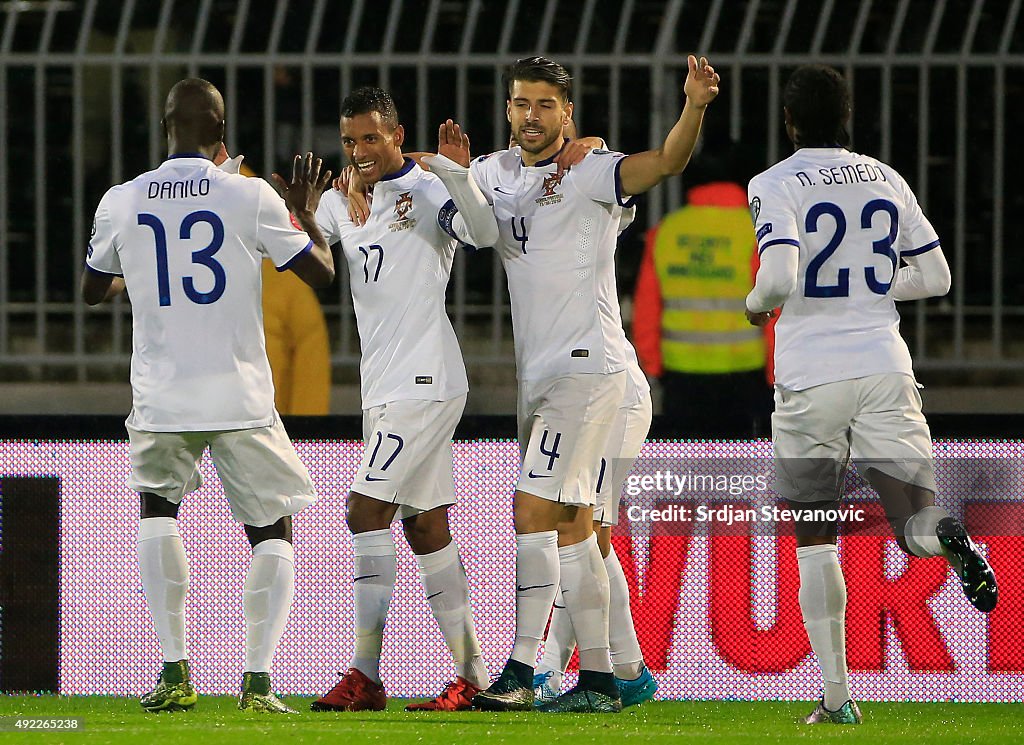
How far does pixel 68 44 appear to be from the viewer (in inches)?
303

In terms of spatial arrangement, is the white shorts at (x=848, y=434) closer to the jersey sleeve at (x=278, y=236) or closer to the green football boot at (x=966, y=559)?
the green football boot at (x=966, y=559)

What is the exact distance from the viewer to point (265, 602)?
5.34 m

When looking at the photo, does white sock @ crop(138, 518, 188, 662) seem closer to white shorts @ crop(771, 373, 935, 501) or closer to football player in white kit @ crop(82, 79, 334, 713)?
football player in white kit @ crop(82, 79, 334, 713)

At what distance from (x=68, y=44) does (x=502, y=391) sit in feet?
7.48

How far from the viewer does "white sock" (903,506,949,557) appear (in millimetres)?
5043

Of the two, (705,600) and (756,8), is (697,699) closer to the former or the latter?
(705,600)

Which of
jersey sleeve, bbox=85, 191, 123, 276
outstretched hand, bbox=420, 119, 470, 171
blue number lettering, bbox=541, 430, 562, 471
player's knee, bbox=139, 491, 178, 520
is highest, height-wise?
outstretched hand, bbox=420, 119, 470, 171

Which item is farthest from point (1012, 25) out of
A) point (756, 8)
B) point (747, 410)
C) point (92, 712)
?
point (92, 712)

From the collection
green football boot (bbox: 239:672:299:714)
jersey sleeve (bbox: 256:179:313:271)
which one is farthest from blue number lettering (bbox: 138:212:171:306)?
green football boot (bbox: 239:672:299:714)

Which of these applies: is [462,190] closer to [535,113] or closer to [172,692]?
[535,113]

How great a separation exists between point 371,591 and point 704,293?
256 centimetres

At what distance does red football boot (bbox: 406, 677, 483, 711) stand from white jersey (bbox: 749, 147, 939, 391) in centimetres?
126

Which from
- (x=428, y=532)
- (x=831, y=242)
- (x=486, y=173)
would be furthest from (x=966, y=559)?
(x=486, y=173)

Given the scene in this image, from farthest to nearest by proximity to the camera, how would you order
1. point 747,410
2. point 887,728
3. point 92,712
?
point 747,410
point 92,712
point 887,728
